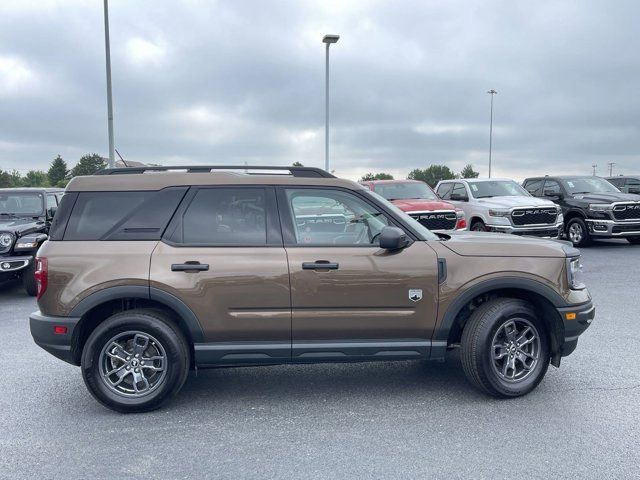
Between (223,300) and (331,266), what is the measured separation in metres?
0.85

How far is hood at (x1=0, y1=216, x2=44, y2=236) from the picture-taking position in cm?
887

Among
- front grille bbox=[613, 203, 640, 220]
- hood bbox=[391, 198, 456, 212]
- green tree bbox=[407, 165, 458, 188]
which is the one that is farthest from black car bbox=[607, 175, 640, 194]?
green tree bbox=[407, 165, 458, 188]

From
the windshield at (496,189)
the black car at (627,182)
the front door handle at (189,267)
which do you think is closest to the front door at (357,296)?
the front door handle at (189,267)

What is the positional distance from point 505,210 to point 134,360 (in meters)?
10.8

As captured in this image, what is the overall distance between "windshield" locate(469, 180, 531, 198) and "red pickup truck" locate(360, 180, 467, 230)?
5.83 feet

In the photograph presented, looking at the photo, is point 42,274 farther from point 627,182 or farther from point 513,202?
point 627,182

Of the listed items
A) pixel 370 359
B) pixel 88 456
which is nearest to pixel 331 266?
pixel 370 359

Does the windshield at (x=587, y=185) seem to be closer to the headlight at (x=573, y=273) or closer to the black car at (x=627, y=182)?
the black car at (x=627, y=182)

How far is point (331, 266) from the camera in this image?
4219mm

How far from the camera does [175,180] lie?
4438mm

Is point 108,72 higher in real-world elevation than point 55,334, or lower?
higher

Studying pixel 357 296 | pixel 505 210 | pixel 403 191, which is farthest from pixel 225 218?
pixel 505 210

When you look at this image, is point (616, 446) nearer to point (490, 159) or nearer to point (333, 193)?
point (333, 193)

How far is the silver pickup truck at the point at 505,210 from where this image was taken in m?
13.3
